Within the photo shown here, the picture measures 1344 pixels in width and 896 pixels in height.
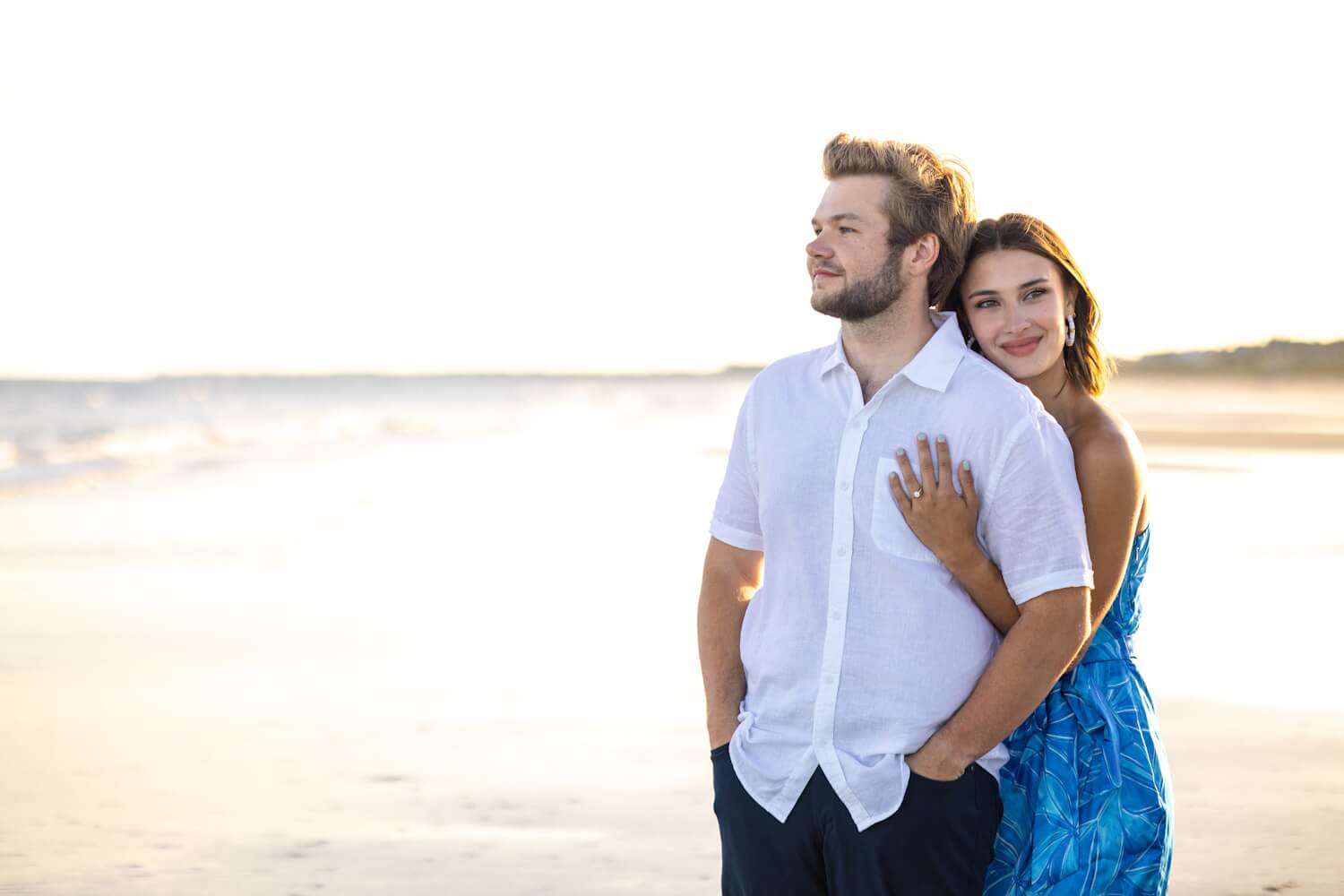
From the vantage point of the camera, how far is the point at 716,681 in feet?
9.37

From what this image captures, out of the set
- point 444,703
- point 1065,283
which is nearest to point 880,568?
point 1065,283

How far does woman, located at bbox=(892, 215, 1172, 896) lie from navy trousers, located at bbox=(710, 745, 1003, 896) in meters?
0.08

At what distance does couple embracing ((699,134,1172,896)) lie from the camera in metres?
2.50

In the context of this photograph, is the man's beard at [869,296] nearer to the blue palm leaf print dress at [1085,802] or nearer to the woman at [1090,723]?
the woman at [1090,723]

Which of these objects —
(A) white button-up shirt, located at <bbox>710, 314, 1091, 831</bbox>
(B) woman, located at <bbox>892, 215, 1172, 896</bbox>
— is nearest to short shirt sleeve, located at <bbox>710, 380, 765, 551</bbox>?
(A) white button-up shirt, located at <bbox>710, 314, 1091, 831</bbox>

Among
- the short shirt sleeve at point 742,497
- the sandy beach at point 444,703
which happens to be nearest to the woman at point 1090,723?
the short shirt sleeve at point 742,497

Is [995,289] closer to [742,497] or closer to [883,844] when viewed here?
[742,497]

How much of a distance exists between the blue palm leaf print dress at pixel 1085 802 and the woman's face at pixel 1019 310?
2.21 ft

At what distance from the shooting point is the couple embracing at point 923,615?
8.19ft

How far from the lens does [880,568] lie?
8.41 ft

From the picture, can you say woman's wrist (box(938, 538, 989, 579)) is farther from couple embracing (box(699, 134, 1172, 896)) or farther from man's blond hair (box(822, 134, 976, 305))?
man's blond hair (box(822, 134, 976, 305))

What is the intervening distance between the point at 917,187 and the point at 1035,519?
68 cm

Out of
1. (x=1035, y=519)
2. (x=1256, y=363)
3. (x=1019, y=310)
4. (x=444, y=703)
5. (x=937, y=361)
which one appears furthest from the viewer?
(x=1256, y=363)

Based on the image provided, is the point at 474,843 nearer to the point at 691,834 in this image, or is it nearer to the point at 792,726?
the point at 691,834
